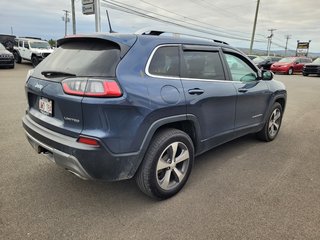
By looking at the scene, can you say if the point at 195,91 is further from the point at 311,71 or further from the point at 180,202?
the point at 311,71

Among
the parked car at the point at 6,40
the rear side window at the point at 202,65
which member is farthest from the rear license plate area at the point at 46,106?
the parked car at the point at 6,40

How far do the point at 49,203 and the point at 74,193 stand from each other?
0.30 metres

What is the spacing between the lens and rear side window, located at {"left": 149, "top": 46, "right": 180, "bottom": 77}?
285cm

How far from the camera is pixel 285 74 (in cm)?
2511

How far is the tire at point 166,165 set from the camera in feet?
9.27

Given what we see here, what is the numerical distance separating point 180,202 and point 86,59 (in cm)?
179

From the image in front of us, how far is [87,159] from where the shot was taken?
247 centimetres

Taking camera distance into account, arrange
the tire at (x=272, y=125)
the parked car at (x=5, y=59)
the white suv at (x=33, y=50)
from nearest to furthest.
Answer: the tire at (x=272, y=125)
the parked car at (x=5, y=59)
the white suv at (x=33, y=50)

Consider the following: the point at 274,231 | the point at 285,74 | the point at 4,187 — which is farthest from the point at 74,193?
the point at 285,74

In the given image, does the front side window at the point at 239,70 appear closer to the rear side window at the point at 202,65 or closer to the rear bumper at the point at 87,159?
the rear side window at the point at 202,65

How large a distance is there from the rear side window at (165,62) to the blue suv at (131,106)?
0.4 inches

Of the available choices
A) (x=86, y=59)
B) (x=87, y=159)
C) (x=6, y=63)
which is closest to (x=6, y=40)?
(x=6, y=63)

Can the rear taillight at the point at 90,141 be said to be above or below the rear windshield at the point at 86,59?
below

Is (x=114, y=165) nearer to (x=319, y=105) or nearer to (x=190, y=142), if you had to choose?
(x=190, y=142)
